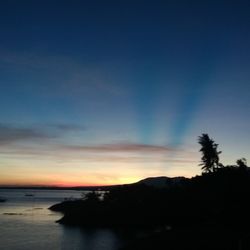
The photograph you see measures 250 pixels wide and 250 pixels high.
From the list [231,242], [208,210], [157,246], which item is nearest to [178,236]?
[157,246]

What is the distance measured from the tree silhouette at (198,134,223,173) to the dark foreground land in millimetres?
4998

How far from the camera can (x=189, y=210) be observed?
99.6 metres

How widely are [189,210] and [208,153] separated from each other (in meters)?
15.4

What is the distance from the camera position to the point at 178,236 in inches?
2322

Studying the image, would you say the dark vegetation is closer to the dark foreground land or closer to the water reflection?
the dark foreground land

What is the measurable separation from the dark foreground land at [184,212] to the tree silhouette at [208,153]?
5.00m

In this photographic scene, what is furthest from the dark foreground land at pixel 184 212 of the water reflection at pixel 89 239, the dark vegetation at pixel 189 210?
the water reflection at pixel 89 239

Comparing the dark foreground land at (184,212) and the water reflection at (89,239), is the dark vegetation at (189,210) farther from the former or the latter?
the water reflection at (89,239)

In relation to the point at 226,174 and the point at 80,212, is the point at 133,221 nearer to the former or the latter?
the point at 80,212

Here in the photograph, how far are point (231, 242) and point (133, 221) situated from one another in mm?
67251

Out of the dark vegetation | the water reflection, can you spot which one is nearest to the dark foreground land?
the dark vegetation

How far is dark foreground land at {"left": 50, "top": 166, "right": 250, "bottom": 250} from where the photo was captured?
55.3m

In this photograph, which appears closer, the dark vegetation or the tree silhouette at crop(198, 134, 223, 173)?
the dark vegetation

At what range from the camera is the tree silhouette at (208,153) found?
102500 mm
